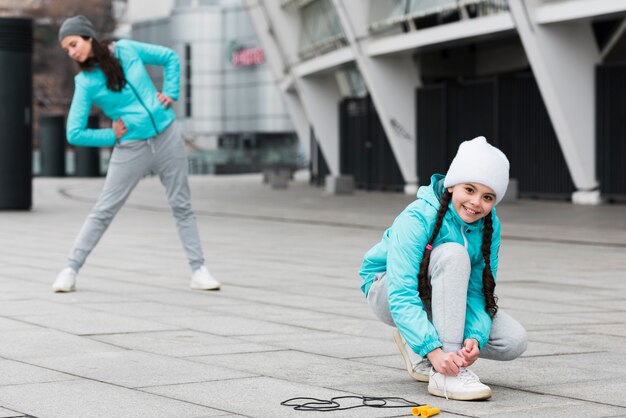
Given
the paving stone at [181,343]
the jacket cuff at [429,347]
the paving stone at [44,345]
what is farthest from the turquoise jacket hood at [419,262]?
the paving stone at [44,345]

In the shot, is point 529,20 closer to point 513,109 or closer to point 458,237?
point 513,109

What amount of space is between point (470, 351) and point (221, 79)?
80544 millimetres

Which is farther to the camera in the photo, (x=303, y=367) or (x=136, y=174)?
(x=136, y=174)

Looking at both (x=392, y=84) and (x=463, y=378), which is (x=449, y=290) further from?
(x=392, y=84)

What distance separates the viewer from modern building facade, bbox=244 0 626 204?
936 inches

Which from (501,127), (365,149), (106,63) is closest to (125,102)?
(106,63)

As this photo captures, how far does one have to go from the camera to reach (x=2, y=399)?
A: 5.23 meters

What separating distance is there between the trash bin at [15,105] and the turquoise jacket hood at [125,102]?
12.0m

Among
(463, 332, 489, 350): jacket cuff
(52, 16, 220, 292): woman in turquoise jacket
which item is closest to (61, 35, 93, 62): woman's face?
(52, 16, 220, 292): woman in turquoise jacket

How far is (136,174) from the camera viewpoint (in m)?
9.56

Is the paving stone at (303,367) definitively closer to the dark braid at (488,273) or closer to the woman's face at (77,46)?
the dark braid at (488,273)

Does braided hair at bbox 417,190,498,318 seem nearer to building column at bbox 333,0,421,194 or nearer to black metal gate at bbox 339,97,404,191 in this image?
building column at bbox 333,0,421,194

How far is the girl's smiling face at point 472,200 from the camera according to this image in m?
5.30

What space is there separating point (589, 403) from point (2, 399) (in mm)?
2299
